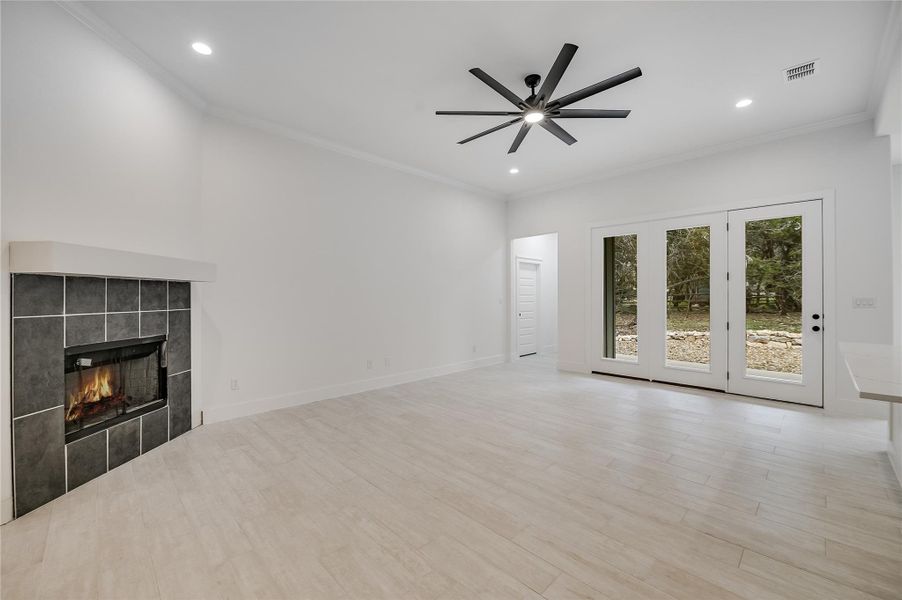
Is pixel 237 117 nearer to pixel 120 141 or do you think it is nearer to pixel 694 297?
pixel 120 141

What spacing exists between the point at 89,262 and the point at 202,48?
6.13ft

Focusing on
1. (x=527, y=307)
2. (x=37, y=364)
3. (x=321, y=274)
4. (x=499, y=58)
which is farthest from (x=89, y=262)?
(x=527, y=307)

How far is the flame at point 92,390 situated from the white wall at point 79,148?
1.44 feet

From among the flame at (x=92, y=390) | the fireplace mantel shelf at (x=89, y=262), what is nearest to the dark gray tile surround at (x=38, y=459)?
the flame at (x=92, y=390)

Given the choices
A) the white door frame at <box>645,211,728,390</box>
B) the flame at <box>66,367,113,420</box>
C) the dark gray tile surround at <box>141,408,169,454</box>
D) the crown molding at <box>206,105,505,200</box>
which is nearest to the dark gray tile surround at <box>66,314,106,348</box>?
the flame at <box>66,367,113,420</box>

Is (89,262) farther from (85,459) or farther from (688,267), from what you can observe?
(688,267)

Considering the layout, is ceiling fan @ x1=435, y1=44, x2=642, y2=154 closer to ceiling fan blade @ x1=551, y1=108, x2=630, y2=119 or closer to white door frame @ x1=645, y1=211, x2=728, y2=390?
Answer: ceiling fan blade @ x1=551, y1=108, x2=630, y2=119

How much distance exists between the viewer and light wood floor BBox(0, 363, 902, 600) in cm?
168

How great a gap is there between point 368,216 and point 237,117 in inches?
71.5

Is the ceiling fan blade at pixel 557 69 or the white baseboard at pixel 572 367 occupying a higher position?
the ceiling fan blade at pixel 557 69

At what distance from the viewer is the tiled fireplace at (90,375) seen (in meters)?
2.23

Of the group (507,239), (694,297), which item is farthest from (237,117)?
(694,297)

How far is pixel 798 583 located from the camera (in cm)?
167

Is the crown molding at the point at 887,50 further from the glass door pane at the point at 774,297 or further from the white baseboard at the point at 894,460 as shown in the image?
the white baseboard at the point at 894,460
